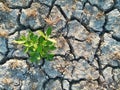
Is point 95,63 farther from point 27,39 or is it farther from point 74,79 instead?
point 27,39

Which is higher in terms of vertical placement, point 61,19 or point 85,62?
point 61,19

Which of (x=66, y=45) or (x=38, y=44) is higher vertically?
(x=38, y=44)

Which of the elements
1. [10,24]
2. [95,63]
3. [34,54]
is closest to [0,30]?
[10,24]

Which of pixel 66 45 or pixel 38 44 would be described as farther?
pixel 66 45

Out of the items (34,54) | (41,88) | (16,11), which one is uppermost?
(16,11)
